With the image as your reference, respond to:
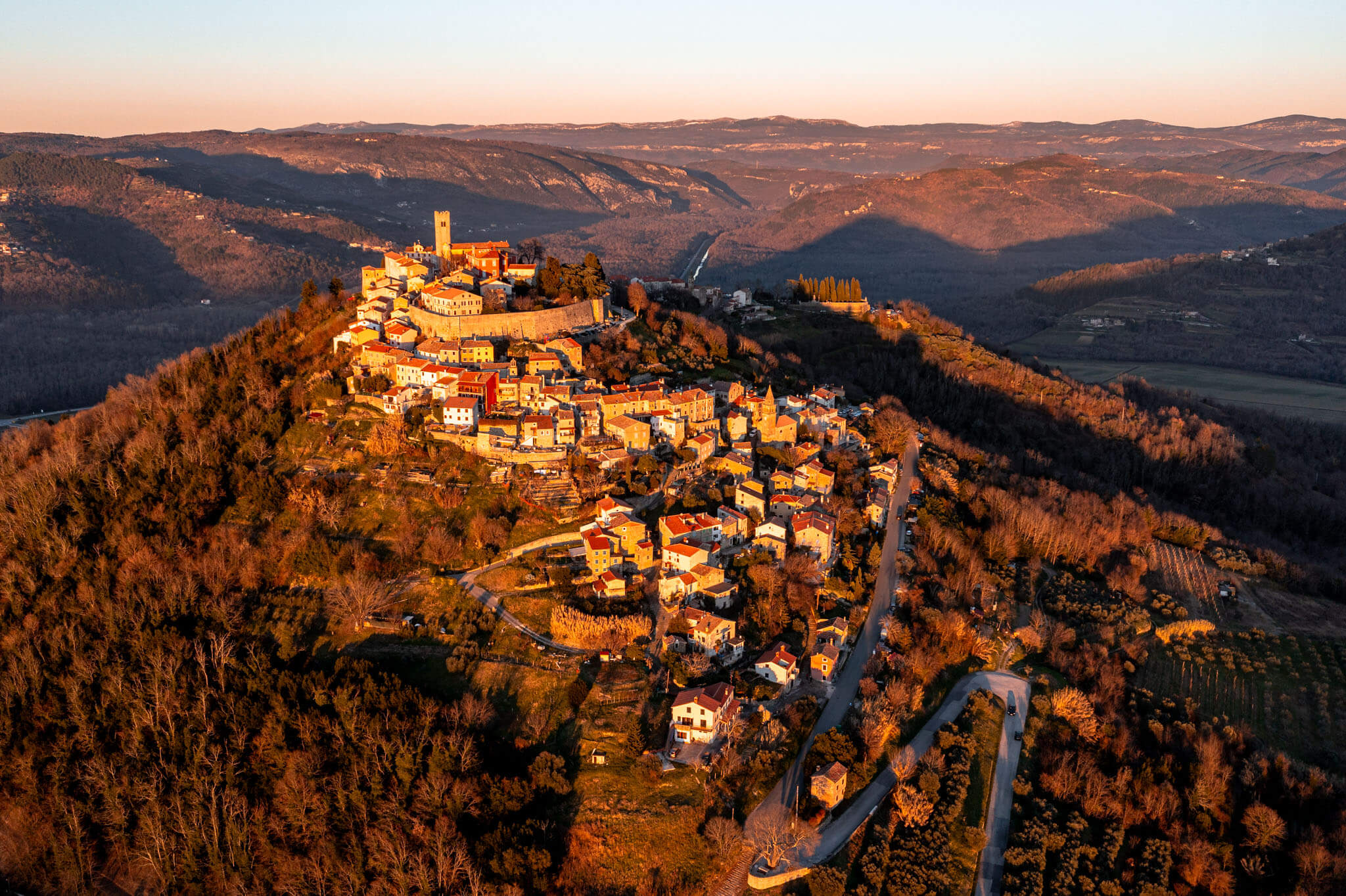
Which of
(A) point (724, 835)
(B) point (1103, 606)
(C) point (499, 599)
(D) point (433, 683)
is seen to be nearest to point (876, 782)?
(A) point (724, 835)

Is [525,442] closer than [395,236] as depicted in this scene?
Yes

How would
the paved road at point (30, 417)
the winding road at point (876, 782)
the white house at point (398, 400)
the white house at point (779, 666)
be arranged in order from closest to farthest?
the winding road at point (876, 782) → the white house at point (779, 666) → the white house at point (398, 400) → the paved road at point (30, 417)

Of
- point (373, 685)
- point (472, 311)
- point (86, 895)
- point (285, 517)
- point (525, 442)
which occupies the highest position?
point (472, 311)

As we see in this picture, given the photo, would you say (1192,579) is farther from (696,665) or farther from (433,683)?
(433,683)

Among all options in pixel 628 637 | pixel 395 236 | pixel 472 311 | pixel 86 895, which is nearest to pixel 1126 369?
pixel 472 311

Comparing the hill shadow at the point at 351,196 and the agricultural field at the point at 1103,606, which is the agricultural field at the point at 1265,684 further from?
the hill shadow at the point at 351,196

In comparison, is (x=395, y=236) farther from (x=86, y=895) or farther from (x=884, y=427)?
(x=86, y=895)

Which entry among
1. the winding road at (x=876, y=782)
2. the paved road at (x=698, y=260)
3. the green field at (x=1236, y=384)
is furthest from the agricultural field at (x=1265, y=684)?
the paved road at (x=698, y=260)
